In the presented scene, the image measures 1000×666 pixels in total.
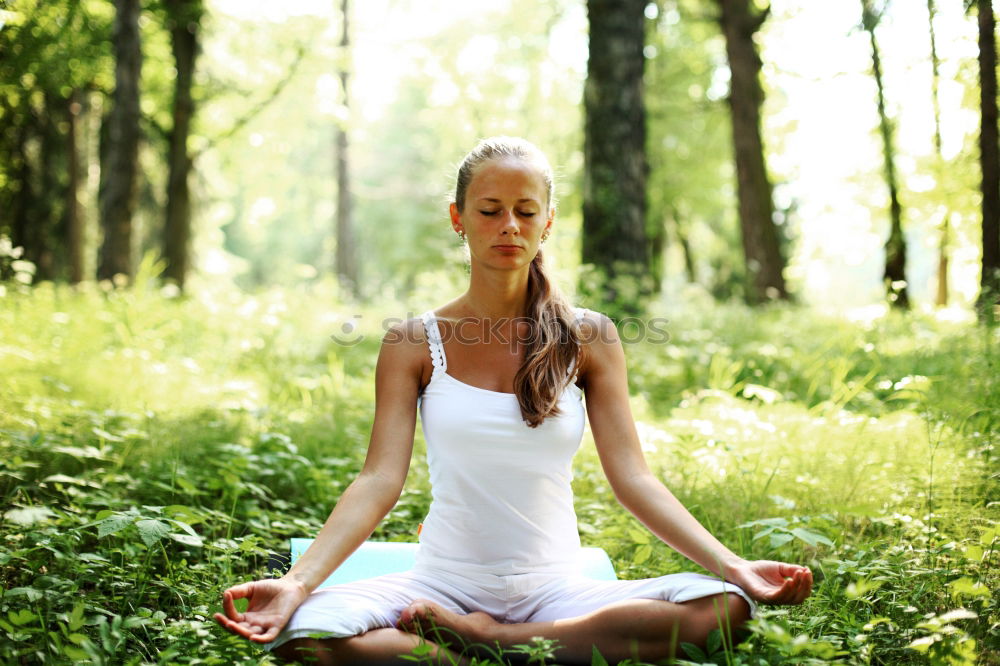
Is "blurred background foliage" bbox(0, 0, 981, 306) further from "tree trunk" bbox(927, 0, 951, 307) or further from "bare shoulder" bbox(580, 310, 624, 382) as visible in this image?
"bare shoulder" bbox(580, 310, 624, 382)

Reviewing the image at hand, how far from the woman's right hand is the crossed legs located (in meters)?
0.10

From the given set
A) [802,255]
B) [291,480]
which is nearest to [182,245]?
[291,480]

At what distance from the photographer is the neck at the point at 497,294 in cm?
293

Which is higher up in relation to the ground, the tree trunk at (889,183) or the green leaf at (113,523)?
the tree trunk at (889,183)

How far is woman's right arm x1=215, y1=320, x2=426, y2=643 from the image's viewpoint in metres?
2.22

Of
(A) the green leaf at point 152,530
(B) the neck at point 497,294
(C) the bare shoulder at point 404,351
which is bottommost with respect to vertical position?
(A) the green leaf at point 152,530

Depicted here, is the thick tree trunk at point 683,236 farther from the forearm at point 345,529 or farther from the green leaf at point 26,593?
the green leaf at point 26,593

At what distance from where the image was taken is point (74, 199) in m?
16.1

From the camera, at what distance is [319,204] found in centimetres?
3800

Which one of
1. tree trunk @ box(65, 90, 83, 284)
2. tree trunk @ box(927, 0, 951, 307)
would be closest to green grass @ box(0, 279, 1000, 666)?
tree trunk @ box(927, 0, 951, 307)

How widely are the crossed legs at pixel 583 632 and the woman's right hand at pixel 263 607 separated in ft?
0.32

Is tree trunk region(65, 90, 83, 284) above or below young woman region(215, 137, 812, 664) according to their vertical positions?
above

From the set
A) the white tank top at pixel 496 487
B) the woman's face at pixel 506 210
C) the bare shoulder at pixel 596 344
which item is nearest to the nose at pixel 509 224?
the woman's face at pixel 506 210

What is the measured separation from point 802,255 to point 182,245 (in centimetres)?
1905
